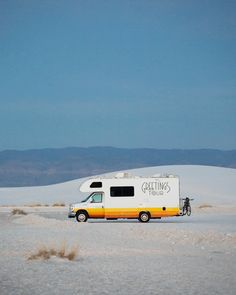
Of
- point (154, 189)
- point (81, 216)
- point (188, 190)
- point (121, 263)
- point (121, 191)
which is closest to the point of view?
point (121, 263)

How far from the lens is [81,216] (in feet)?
Result: 115

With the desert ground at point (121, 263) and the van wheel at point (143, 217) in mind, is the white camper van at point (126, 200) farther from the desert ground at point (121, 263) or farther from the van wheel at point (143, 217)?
the desert ground at point (121, 263)

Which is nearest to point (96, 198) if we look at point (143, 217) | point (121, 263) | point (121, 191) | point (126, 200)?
point (121, 191)

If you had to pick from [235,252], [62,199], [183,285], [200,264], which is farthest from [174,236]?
[62,199]

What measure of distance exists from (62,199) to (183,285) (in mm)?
65122

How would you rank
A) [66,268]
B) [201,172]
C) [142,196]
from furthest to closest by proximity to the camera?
[201,172], [142,196], [66,268]

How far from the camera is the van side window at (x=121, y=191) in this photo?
3512 centimetres

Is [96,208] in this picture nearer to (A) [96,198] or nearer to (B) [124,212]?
(A) [96,198]

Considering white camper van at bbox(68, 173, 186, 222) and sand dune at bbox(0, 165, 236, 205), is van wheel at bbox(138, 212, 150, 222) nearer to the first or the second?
Answer: white camper van at bbox(68, 173, 186, 222)

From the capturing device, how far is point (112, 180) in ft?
116

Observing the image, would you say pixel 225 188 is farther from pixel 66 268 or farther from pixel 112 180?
pixel 66 268

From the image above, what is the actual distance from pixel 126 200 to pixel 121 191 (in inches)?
21.0

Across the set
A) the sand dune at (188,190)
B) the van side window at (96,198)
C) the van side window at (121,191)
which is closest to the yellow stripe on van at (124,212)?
the van side window at (96,198)

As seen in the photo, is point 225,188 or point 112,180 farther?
point 225,188
